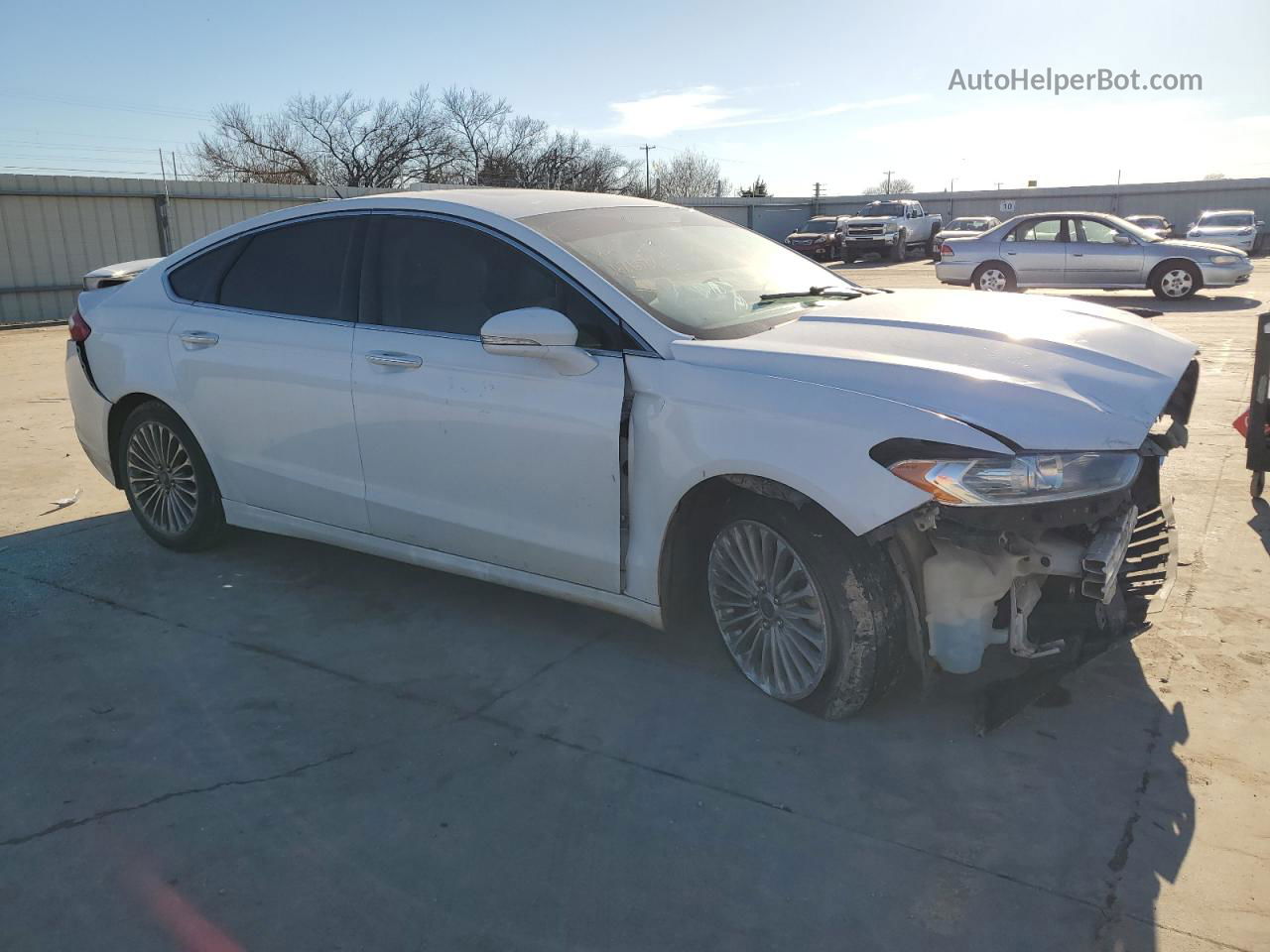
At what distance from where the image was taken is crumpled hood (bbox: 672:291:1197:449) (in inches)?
117

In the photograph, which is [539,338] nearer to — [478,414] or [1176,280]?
[478,414]

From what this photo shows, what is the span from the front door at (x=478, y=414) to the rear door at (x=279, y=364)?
0.48 feet

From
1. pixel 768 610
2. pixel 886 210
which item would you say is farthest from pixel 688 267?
pixel 886 210

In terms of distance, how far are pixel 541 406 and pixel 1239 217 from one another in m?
34.5

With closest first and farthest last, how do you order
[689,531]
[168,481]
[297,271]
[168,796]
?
[168,796]
[689,531]
[297,271]
[168,481]

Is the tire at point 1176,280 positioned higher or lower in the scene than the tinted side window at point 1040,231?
lower

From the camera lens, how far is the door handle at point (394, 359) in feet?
13.0

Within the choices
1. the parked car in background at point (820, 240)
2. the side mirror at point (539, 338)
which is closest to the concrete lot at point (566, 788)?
the side mirror at point (539, 338)

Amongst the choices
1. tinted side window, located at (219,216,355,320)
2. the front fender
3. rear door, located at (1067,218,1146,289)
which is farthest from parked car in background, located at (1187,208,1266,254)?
the front fender

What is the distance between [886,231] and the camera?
33.2m

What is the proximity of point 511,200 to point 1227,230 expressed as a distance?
3204 cm

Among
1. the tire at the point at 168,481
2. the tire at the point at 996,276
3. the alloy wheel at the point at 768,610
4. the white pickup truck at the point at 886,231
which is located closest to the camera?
the alloy wheel at the point at 768,610

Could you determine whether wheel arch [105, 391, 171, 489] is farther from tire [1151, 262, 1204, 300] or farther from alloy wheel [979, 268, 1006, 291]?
tire [1151, 262, 1204, 300]

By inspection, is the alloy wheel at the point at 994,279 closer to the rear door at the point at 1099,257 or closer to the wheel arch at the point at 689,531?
the rear door at the point at 1099,257
